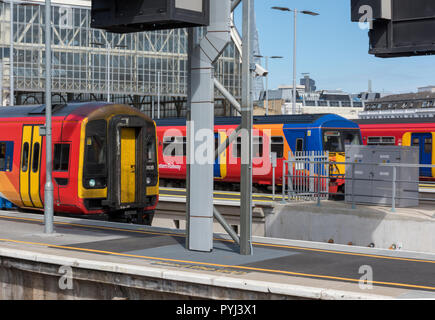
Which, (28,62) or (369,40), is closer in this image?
(369,40)

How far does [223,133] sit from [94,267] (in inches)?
743

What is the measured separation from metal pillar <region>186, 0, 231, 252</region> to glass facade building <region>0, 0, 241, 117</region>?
55.1 m

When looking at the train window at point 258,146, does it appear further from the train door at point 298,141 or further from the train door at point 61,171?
the train door at point 61,171

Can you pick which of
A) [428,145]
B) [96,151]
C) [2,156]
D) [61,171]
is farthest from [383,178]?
[428,145]

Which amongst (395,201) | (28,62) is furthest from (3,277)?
(28,62)

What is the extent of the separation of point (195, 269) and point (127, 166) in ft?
26.7

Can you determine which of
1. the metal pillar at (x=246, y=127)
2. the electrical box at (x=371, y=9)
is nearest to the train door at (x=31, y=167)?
the metal pillar at (x=246, y=127)

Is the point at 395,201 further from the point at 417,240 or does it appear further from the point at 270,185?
the point at 270,185

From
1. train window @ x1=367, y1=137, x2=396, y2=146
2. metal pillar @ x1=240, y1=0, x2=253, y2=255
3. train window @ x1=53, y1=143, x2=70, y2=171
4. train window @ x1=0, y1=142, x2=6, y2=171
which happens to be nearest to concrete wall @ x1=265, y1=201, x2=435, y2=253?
metal pillar @ x1=240, y1=0, x2=253, y2=255

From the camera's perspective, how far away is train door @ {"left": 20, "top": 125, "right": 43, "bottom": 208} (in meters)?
19.4

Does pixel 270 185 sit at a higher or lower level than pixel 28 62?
lower

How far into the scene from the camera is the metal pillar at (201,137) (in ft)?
42.8

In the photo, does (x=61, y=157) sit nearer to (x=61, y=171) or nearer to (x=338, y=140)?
(x=61, y=171)

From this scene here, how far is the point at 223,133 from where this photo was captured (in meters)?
29.5
